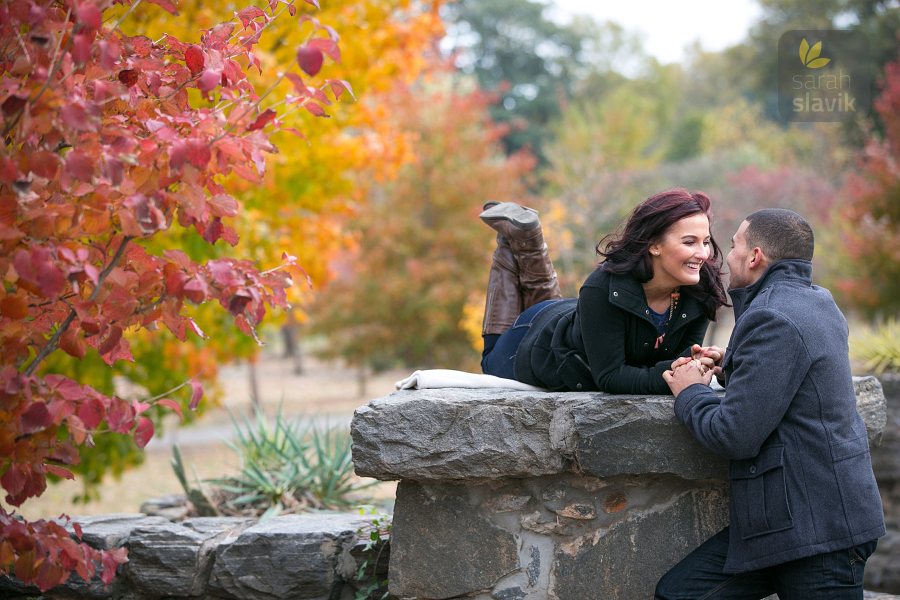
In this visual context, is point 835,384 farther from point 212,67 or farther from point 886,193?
point 886,193

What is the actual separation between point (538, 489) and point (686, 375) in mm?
653

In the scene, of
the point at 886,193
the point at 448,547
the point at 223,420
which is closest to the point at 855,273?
the point at 886,193

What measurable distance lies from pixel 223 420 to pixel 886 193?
10992mm

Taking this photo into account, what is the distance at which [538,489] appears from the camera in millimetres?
3104

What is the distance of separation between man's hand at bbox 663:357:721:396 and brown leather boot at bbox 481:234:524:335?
0.98 metres

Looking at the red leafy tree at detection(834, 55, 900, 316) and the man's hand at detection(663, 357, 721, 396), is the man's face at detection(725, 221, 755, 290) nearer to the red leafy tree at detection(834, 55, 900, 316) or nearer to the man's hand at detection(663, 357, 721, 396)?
the man's hand at detection(663, 357, 721, 396)

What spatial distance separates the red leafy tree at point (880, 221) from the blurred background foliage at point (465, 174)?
3cm

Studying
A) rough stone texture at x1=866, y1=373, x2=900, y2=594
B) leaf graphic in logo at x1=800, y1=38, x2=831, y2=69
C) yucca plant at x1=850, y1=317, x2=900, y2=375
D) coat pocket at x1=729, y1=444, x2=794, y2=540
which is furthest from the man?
yucca plant at x1=850, y1=317, x2=900, y2=375

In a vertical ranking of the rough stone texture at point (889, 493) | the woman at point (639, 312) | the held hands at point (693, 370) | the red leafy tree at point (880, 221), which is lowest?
the rough stone texture at point (889, 493)

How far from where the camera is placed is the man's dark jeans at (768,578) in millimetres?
2455

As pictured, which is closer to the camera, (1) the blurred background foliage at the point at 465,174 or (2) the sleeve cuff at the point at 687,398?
(2) the sleeve cuff at the point at 687,398

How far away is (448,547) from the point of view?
3113 millimetres

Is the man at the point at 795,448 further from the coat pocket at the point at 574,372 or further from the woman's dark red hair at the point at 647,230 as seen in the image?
the coat pocket at the point at 574,372

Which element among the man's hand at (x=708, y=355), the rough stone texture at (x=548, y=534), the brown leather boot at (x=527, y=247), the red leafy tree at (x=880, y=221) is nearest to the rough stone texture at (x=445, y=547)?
the rough stone texture at (x=548, y=534)
